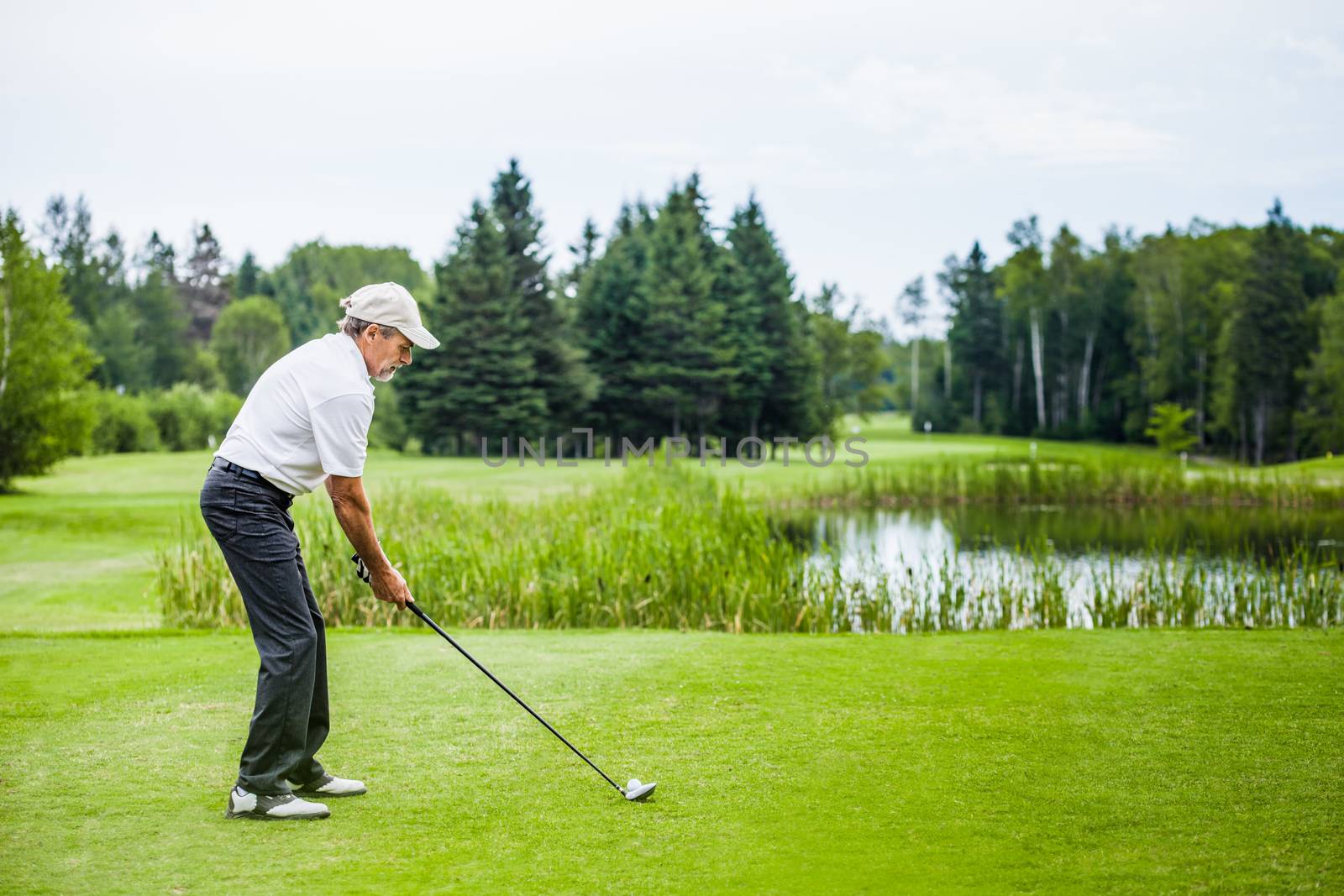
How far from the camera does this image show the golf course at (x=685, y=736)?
10.7 ft

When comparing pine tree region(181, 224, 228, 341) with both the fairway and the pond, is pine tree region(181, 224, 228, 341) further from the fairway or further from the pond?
the fairway

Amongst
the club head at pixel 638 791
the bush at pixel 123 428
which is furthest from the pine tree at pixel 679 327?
the club head at pixel 638 791

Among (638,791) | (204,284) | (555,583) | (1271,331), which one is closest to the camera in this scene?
(638,791)

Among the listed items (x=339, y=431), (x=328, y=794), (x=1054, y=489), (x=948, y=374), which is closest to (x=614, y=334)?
(x=1054, y=489)

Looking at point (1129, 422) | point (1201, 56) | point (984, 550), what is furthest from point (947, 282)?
point (984, 550)

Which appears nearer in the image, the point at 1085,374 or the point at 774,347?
the point at 774,347

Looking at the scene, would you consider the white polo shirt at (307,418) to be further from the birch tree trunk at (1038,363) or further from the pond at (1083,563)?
the birch tree trunk at (1038,363)

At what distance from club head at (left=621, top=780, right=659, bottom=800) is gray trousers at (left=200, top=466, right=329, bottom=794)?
3.63 ft

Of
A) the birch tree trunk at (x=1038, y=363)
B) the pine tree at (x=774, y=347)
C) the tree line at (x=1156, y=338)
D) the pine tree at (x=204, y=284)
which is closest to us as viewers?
the tree line at (x=1156, y=338)

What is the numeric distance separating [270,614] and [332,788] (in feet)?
2.15

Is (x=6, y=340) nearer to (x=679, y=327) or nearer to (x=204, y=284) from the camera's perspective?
(x=679, y=327)

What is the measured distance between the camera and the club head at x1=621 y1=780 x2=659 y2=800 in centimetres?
377

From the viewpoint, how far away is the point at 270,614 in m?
3.82

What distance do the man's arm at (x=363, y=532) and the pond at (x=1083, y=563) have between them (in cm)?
566
